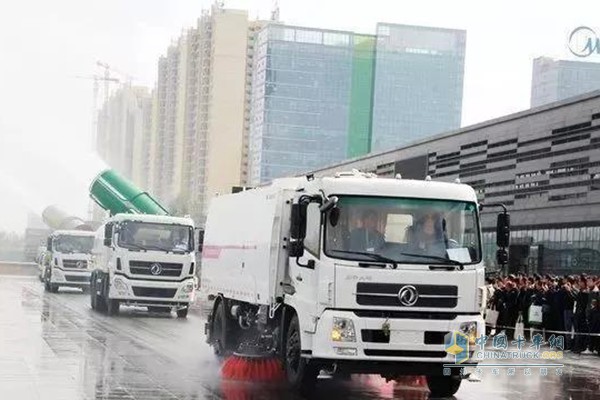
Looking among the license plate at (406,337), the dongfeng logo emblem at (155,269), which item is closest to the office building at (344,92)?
the dongfeng logo emblem at (155,269)

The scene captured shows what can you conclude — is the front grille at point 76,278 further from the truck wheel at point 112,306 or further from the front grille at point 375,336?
the front grille at point 375,336

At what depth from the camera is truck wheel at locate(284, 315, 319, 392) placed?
1156 cm

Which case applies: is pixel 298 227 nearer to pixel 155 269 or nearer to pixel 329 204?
pixel 329 204

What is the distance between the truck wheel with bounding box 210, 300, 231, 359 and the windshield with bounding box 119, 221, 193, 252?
9.38 metres

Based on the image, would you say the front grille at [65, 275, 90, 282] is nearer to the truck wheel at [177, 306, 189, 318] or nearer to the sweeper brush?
the truck wheel at [177, 306, 189, 318]

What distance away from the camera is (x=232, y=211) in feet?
52.4

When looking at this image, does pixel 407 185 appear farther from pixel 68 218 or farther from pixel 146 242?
pixel 68 218

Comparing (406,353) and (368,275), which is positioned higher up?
(368,275)

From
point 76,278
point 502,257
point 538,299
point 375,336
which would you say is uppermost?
point 502,257

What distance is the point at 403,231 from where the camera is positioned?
11539mm

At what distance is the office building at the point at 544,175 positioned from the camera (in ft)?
140

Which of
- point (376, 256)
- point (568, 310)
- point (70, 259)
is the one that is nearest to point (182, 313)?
point (568, 310)

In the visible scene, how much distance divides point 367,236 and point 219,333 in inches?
214

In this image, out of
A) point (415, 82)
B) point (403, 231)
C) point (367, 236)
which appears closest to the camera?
point (367, 236)
